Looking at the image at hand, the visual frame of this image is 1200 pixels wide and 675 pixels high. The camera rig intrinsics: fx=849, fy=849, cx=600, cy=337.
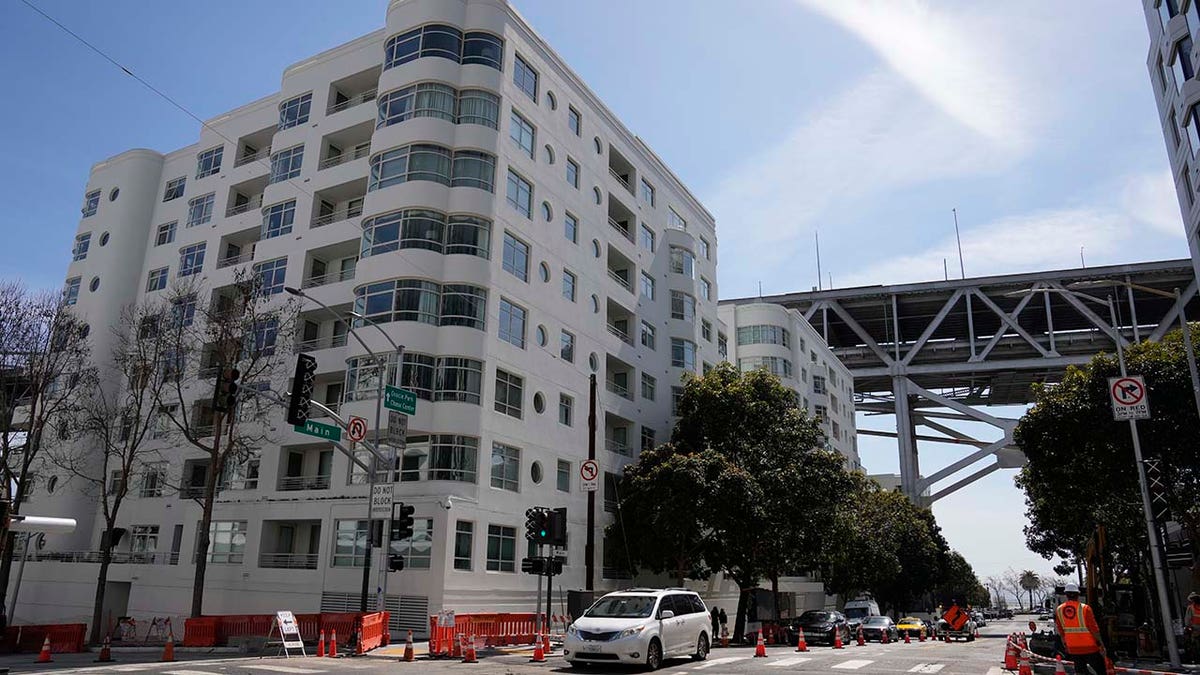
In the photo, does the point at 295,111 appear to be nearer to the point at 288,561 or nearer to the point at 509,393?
the point at 509,393

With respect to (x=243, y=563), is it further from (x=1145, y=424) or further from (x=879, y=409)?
(x=879, y=409)

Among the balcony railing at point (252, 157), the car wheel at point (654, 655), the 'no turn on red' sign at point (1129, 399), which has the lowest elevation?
the car wheel at point (654, 655)

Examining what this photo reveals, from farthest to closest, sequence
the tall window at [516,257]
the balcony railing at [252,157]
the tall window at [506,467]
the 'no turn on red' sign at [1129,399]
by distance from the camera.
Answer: the balcony railing at [252,157] < the tall window at [516,257] < the tall window at [506,467] < the 'no turn on red' sign at [1129,399]

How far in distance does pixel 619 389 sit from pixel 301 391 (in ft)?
86.2

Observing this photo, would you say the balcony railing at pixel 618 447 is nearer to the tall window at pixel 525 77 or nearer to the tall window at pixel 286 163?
the tall window at pixel 525 77

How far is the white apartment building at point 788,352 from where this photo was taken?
228 ft

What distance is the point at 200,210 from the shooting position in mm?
49406

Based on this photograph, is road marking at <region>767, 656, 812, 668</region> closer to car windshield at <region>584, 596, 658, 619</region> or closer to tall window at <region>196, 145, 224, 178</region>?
car windshield at <region>584, 596, 658, 619</region>

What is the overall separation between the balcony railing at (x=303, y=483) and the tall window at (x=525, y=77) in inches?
799

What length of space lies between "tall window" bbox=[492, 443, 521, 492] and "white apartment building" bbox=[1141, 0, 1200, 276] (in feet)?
99.9

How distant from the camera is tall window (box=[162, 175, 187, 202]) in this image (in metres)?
52.0

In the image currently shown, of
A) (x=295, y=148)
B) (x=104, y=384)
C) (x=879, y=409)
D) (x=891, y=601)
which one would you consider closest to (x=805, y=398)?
(x=891, y=601)

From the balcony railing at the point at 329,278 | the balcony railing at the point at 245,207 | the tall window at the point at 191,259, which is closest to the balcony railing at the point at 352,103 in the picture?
the balcony railing at the point at 245,207

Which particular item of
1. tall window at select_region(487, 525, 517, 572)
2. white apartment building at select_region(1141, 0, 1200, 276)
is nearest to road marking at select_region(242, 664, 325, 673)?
tall window at select_region(487, 525, 517, 572)
